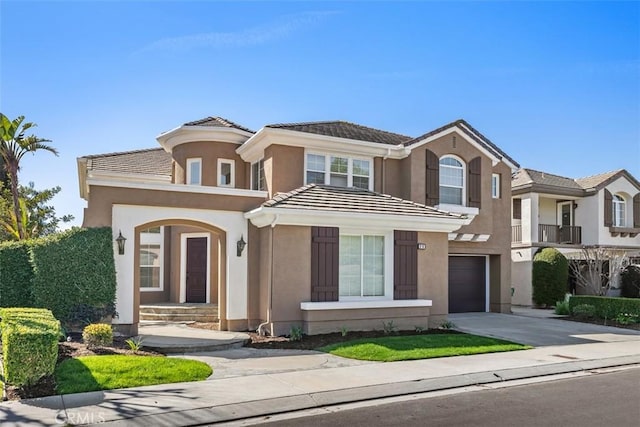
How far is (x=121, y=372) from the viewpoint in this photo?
885 cm

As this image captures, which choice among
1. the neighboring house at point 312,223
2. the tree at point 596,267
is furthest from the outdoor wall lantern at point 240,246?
the tree at point 596,267

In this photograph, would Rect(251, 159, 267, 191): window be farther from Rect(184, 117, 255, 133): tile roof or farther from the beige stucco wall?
Rect(184, 117, 255, 133): tile roof

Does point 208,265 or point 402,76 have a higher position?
point 402,76

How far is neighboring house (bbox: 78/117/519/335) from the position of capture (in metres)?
13.6

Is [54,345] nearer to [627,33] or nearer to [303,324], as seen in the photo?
[303,324]

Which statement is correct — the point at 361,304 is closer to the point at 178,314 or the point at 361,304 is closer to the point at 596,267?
the point at 178,314

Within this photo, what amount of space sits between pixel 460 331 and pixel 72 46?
12534 millimetres

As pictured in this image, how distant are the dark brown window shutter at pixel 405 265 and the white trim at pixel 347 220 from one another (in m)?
0.29

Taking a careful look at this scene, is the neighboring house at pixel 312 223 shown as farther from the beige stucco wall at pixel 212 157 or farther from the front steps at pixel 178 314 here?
the front steps at pixel 178 314

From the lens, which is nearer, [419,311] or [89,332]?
[89,332]

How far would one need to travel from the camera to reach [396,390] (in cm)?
851

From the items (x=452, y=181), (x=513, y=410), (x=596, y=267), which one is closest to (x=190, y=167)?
(x=452, y=181)

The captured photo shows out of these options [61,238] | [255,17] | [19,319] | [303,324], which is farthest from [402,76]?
[19,319]

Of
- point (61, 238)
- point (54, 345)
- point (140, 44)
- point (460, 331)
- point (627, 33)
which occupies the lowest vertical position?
point (460, 331)
